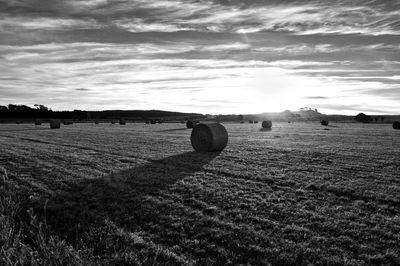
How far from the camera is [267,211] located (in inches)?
331

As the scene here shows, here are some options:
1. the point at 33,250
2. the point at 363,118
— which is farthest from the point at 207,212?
the point at 363,118

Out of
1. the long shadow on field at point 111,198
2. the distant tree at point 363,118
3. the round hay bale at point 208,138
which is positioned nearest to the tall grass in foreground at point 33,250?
the long shadow on field at point 111,198

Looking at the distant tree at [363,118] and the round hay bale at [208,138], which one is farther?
the distant tree at [363,118]

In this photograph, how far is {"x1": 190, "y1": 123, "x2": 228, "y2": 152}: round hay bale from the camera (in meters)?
21.1

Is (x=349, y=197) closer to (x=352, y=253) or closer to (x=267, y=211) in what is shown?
(x=267, y=211)

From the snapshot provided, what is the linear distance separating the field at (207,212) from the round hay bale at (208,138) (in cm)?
558

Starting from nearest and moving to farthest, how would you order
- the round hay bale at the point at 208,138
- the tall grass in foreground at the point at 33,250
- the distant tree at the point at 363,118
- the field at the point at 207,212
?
the tall grass in foreground at the point at 33,250 < the field at the point at 207,212 < the round hay bale at the point at 208,138 < the distant tree at the point at 363,118

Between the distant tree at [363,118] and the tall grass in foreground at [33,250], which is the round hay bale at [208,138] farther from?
the distant tree at [363,118]

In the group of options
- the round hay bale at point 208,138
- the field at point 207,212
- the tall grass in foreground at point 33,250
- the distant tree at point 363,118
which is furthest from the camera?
the distant tree at point 363,118

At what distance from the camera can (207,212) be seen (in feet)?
27.3

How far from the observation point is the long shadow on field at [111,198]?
7684mm


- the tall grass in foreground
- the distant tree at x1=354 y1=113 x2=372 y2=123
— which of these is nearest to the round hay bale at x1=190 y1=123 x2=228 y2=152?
the tall grass in foreground

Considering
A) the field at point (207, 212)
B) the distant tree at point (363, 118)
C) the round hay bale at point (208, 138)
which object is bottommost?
the field at point (207, 212)

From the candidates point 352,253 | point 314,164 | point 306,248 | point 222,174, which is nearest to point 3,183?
point 222,174
